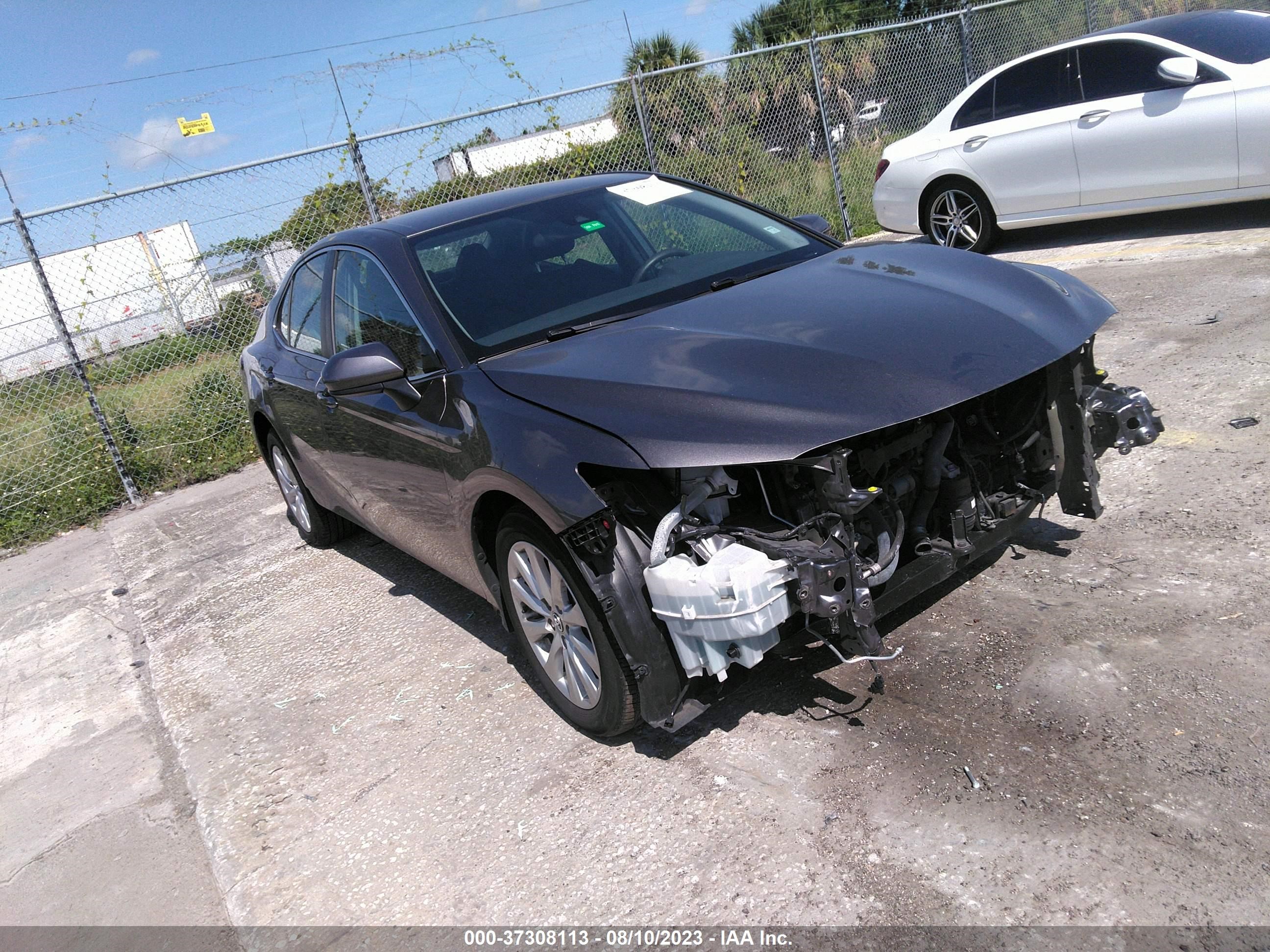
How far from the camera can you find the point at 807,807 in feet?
8.93

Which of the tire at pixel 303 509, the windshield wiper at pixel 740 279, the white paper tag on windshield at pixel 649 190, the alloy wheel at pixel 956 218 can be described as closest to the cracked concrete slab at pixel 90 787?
the tire at pixel 303 509

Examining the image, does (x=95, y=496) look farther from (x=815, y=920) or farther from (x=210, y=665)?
(x=815, y=920)

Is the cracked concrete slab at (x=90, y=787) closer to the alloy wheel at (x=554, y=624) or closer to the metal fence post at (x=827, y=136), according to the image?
the alloy wheel at (x=554, y=624)

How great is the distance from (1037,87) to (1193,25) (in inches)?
45.6

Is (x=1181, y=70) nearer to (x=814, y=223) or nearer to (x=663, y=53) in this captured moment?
(x=814, y=223)

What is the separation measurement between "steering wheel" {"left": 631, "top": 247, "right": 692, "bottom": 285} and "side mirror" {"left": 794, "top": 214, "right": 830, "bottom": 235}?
0.71m

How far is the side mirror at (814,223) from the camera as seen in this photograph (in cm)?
436

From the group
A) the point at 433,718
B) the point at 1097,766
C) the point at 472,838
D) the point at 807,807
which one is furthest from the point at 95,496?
the point at 1097,766

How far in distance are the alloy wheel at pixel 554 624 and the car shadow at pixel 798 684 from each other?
0.70ft

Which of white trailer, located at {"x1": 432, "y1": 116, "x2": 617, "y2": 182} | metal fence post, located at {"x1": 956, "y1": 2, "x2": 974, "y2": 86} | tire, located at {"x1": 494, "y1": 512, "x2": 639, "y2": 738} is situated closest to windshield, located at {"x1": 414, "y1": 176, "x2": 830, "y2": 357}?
tire, located at {"x1": 494, "y1": 512, "x2": 639, "y2": 738}

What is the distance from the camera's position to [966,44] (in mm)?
12641

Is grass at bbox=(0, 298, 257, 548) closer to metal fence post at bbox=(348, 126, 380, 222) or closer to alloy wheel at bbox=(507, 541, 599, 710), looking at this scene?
metal fence post at bbox=(348, 126, 380, 222)

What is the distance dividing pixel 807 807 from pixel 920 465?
3.43 feet

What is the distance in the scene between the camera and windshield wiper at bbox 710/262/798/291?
12.0 feet
